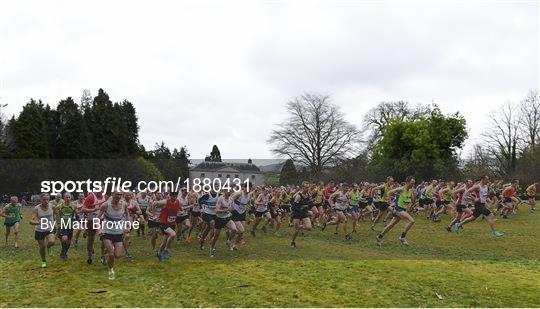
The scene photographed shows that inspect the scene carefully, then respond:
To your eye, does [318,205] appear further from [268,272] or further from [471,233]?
[268,272]

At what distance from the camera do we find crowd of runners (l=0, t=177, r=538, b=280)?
14062mm

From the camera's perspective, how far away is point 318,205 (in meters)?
24.4

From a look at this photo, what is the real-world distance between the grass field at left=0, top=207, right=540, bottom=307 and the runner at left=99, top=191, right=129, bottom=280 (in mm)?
592

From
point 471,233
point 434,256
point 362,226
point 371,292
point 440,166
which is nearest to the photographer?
point 371,292

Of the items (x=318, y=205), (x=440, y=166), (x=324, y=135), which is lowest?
(x=318, y=205)

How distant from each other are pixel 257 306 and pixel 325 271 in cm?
313

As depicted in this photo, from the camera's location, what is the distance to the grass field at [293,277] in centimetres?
1052

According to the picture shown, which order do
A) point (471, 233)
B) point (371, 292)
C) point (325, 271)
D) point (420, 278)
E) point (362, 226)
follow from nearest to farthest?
point (371, 292) → point (420, 278) → point (325, 271) → point (471, 233) → point (362, 226)

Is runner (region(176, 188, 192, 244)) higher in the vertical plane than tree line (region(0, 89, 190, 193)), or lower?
lower

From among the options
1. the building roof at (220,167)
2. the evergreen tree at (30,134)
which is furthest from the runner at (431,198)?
the building roof at (220,167)

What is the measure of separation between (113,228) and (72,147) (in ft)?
178

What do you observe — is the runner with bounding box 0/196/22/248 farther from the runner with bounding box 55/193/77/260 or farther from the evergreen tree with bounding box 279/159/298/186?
the evergreen tree with bounding box 279/159/298/186

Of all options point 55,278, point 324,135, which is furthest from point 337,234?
point 324,135

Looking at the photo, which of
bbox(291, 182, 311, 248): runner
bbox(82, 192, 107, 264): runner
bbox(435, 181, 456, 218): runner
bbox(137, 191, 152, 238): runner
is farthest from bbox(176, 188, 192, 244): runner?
bbox(435, 181, 456, 218): runner
